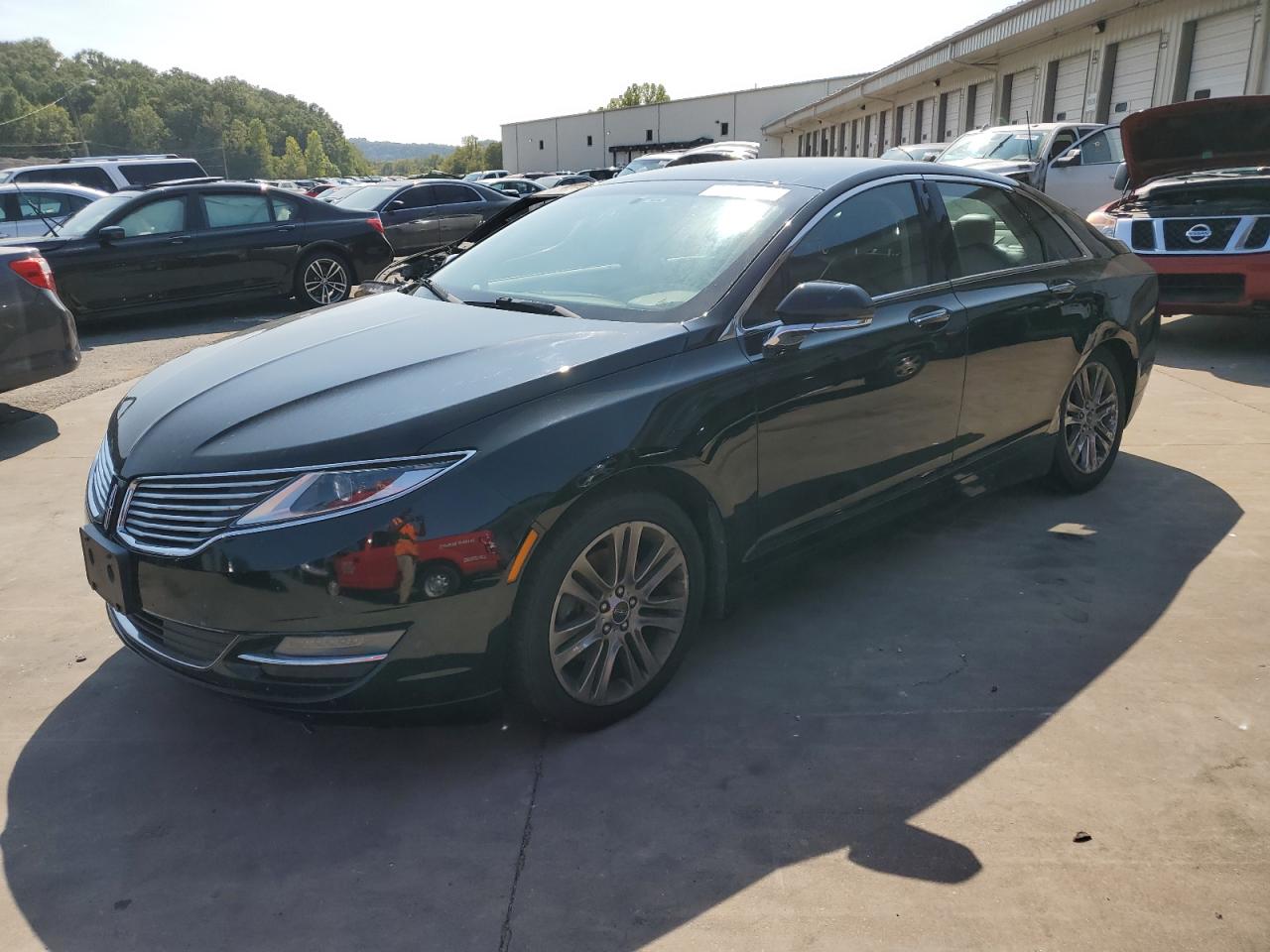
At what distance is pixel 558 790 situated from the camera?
2.68 metres

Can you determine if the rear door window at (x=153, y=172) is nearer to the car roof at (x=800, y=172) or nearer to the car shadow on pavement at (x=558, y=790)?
the car roof at (x=800, y=172)

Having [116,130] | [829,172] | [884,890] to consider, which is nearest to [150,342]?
[829,172]

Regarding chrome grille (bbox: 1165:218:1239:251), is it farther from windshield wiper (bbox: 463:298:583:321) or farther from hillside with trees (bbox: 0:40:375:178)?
hillside with trees (bbox: 0:40:375:178)

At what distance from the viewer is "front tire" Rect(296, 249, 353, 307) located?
1100 centimetres

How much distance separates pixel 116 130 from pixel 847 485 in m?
104

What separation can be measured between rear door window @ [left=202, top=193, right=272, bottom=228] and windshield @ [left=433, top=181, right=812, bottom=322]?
294 inches

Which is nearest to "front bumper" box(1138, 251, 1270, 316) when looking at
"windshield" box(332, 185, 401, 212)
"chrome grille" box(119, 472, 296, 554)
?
"chrome grille" box(119, 472, 296, 554)

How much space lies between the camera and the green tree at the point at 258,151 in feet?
337

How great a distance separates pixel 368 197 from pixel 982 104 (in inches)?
717

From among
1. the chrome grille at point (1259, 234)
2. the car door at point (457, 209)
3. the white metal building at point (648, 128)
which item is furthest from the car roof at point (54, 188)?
the white metal building at point (648, 128)

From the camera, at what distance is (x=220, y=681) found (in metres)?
2.58

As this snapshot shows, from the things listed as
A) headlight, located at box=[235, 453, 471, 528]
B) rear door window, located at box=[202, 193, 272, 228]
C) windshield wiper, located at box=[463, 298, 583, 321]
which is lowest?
headlight, located at box=[235, 453, 471, 528]

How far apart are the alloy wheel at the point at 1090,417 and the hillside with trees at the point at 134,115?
260ft

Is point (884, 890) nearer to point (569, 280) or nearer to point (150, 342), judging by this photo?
point (569, 280)
